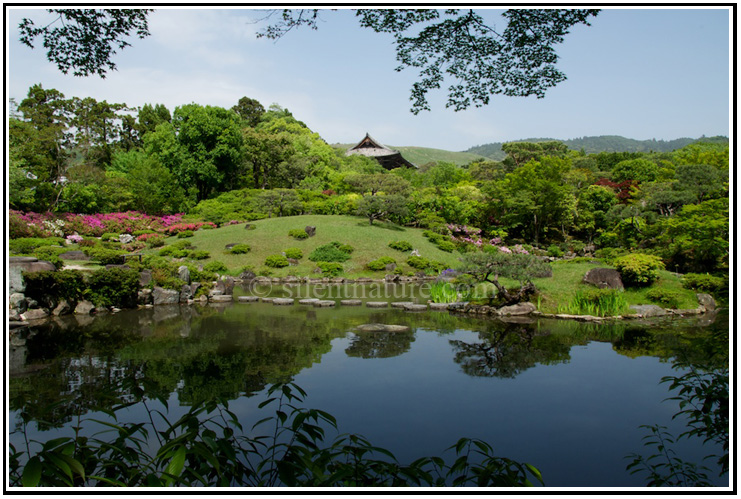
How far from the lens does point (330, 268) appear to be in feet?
70.8

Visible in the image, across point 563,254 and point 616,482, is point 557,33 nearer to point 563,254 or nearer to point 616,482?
point 616,482

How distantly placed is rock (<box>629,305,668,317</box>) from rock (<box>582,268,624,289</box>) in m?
1.29

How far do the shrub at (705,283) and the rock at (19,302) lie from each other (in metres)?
19.3

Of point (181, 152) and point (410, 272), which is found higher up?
point (181, 152)

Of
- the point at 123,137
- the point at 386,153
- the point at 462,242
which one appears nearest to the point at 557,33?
the point at 462,242

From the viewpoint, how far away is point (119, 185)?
31328 millimetres

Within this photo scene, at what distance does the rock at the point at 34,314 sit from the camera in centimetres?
1233

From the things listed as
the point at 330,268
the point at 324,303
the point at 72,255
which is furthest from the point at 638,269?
the point at 72,255

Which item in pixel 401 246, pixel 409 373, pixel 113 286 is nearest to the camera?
pixel 409 373

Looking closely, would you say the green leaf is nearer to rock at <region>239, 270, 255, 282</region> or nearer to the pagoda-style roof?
rock at <region>239, 270, 255, 282</region>

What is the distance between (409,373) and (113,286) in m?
10.3

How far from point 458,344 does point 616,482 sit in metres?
5.83

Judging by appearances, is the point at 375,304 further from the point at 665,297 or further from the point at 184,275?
the point at 665,297
